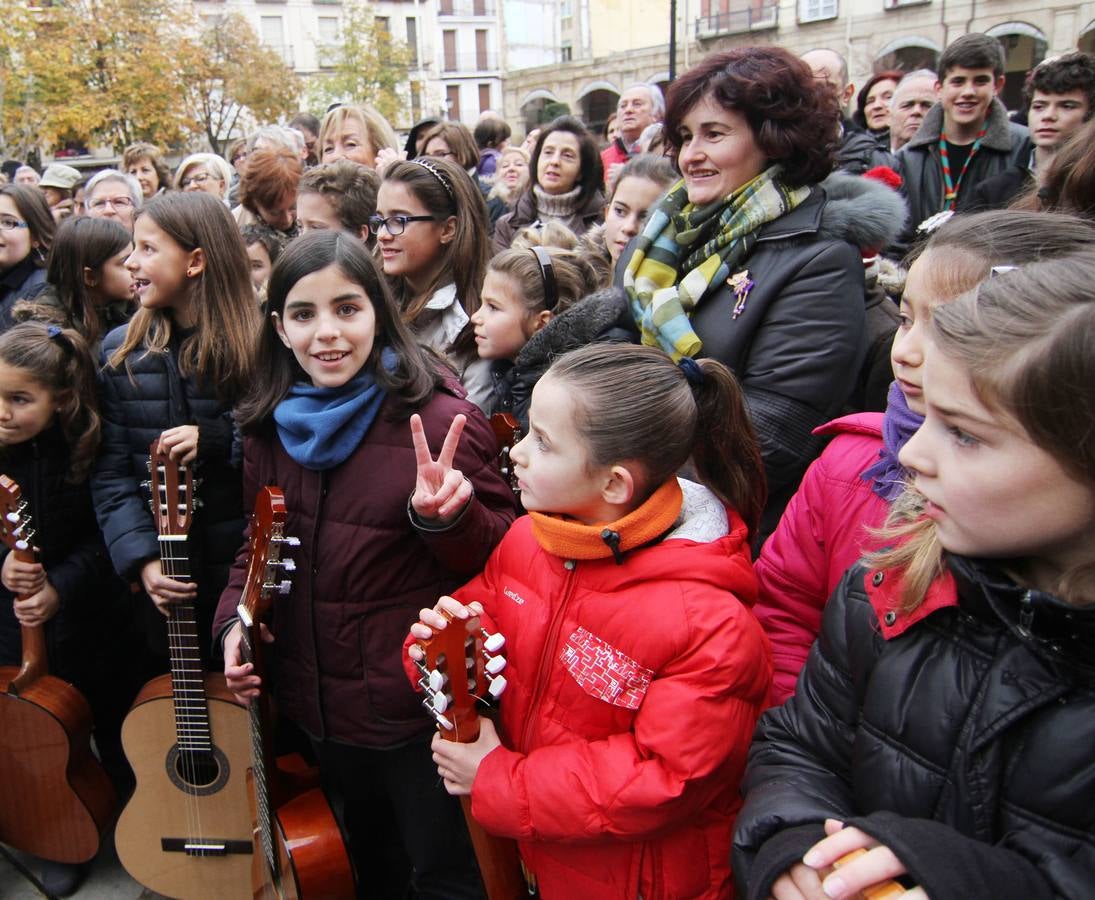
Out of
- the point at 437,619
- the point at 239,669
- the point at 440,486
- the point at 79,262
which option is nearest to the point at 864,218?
the point at 440,486

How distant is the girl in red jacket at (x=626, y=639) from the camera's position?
5.04 feet

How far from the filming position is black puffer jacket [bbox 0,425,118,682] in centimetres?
279

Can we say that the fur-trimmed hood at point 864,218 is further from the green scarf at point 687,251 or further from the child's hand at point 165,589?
the child's hand at point 165,589

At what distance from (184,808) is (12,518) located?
1.07 meters

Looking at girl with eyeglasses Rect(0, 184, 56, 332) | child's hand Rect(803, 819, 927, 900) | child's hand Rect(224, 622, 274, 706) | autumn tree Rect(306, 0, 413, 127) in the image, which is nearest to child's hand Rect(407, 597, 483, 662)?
child's hand Rect(224, 622, 274, 706)

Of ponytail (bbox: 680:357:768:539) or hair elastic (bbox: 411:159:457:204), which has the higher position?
hair elastic (bbox: 411:159:457:204)

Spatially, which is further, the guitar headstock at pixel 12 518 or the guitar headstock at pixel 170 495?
the guitar headstock at pixel 12 518

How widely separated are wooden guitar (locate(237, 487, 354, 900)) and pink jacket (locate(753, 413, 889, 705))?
1166 millimetres

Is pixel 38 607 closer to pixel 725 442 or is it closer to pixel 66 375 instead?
pixel 66 375

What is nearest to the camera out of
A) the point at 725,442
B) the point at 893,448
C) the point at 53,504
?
the point at 893,448

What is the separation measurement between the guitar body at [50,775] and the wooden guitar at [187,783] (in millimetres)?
291

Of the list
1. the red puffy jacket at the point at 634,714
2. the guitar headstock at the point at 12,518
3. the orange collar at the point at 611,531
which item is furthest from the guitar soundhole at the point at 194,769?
the orange collar at the point at 611,531

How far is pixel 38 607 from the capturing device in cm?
276

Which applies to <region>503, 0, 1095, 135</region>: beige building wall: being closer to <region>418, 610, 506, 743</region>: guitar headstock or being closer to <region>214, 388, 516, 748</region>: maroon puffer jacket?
<region>214, 388, 516, 748</region>: maroon puffer jacket
